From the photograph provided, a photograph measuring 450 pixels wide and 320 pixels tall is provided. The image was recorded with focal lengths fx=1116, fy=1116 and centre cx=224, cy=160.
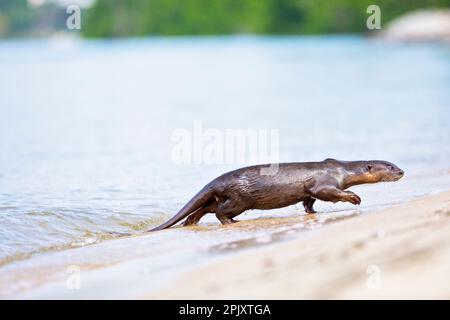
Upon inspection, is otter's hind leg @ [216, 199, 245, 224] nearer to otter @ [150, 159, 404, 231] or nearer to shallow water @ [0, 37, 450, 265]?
otter @ [150, 159, 404, 231]

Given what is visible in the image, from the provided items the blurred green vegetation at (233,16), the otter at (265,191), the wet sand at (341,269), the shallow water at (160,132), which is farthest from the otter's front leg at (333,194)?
the blurred green vegetation at (233,16)

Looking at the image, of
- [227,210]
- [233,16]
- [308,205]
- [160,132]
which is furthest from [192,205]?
[233,16]

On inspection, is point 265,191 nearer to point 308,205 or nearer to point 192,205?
point 308,205

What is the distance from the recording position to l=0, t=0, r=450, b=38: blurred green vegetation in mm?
94438

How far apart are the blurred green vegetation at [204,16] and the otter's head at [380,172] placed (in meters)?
79.0

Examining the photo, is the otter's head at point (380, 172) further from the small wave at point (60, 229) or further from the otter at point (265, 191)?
the small wave at point (60, 229)

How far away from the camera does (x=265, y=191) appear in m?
8.73

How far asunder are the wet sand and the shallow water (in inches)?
91.4

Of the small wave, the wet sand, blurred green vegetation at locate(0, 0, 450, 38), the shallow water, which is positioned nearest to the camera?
the wet sand

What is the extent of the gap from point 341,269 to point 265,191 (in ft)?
9.99

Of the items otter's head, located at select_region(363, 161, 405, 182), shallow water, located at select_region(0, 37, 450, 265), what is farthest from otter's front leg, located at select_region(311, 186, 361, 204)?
otter's head, located at select_region(363, 161, 405, 182)

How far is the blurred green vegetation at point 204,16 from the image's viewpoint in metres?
94.4

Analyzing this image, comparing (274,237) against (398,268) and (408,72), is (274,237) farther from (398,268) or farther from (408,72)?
(408,72)

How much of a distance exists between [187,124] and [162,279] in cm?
1489
